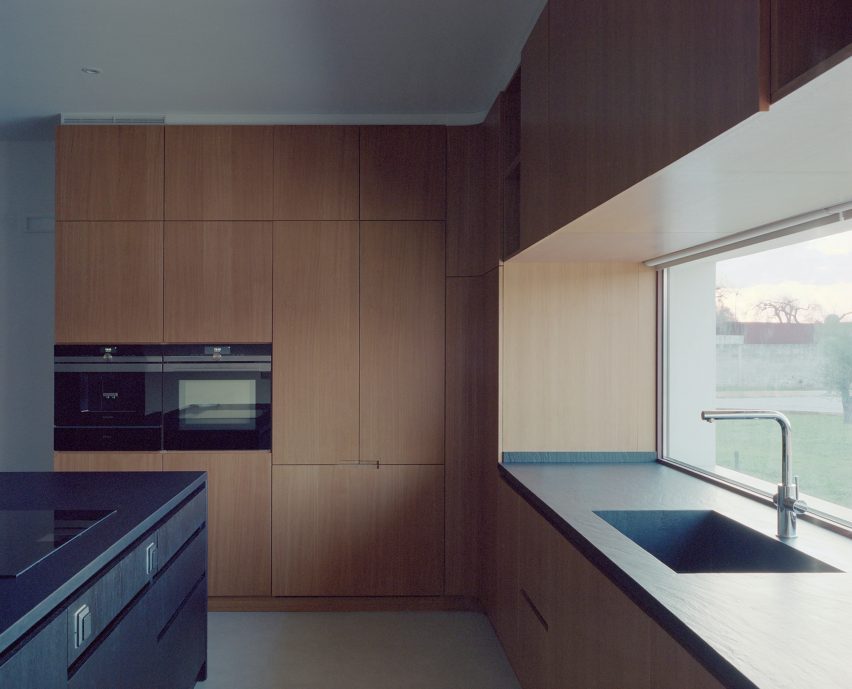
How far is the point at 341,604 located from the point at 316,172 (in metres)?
2.25

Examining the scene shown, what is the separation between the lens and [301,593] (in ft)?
12.3

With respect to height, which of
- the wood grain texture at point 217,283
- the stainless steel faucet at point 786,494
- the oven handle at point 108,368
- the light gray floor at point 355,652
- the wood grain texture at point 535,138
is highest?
the wood grain texture at point 535,138

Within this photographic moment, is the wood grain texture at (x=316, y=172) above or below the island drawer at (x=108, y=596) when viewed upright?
above

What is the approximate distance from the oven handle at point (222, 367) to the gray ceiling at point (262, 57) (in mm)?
1357

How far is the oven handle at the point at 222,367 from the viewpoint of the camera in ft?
12.3

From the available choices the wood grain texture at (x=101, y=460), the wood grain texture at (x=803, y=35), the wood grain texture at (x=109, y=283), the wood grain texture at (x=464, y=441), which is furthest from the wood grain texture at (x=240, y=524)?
the wood grain texture at (x=803, y=35)

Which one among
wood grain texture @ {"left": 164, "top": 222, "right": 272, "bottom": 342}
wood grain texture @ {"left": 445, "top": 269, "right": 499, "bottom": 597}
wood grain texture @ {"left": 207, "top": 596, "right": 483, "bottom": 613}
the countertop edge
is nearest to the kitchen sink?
the countertop edge

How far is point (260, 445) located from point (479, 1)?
2347mm

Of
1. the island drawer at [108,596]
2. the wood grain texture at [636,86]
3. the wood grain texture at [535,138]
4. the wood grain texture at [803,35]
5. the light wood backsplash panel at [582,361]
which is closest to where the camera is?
the wood grain texture at [803,35]

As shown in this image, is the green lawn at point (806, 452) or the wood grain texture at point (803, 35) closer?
the wood grain texture at point (803, 35)

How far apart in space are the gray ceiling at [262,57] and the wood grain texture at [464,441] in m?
1.01

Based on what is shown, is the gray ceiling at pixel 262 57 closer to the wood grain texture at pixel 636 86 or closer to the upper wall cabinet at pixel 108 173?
the upper wall cabinet at pixel 108 173

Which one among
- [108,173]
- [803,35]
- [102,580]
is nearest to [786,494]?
[803,35]

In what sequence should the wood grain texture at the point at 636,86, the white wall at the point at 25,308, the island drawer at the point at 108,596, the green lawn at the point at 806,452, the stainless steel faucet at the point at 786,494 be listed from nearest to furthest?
the wood grain texture at the point at 636,86
the island drawer at the point at 108,596
the stainless steel faucet at the point at 786,494
the green lawn at the point at 806,452
the white wall at the point at 25,308
